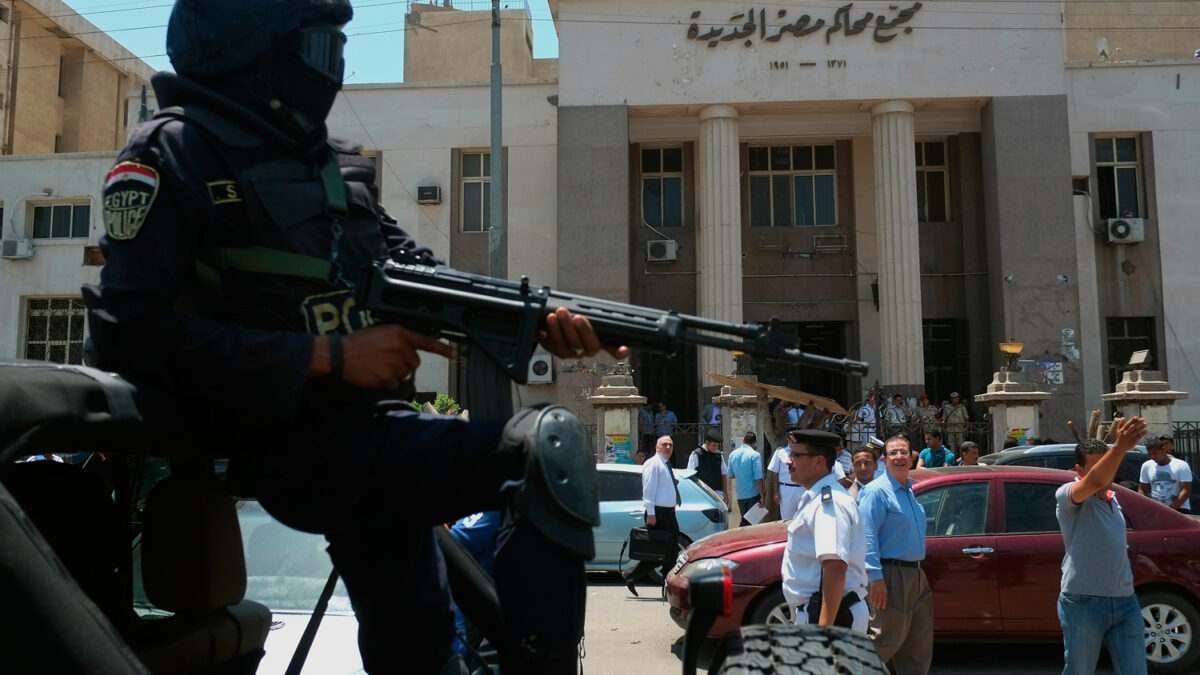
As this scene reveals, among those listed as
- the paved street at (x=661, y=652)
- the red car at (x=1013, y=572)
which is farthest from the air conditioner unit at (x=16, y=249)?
the red car at (x=1013, y=572)

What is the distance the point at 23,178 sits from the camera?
1173 inches

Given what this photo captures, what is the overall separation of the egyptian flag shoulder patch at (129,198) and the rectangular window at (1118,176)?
98.9 feet

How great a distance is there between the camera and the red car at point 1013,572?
8.25 meters

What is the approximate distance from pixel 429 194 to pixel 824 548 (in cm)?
2401

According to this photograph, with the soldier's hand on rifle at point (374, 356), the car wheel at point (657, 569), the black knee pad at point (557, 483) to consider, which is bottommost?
the car wheel at point (657, 569)

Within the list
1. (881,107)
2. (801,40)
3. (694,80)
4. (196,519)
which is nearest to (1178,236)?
(881,107)

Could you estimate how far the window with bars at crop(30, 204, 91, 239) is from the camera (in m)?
29.6

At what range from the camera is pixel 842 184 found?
96.6 feet

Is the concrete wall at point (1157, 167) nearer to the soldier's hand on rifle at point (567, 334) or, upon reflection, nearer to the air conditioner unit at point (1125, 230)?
the air conditioner unit at point (1125, 230)

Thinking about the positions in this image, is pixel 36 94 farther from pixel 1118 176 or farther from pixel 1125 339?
pixel 1125 339

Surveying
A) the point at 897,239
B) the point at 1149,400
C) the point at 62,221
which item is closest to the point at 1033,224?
the point at 897,239

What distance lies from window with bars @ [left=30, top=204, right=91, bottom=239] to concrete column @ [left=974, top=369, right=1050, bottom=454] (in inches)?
949

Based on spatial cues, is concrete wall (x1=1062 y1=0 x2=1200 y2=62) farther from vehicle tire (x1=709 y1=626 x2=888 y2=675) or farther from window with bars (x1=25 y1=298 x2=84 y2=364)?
vehicle tire (x1=709 y1=626 x2=888 y2=675)

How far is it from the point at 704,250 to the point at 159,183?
25570mm
